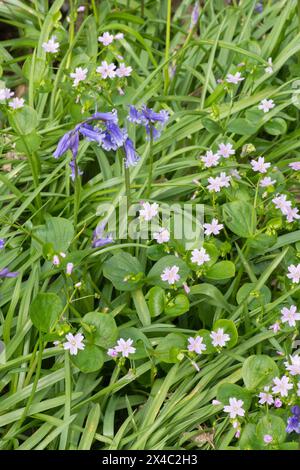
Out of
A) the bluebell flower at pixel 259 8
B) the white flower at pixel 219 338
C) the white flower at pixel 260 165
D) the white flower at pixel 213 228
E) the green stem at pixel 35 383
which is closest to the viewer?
the green stem at pixel 35 383

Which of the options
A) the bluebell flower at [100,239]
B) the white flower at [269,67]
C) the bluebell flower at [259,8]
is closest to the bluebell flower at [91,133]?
the bluebell flower at [100,239]

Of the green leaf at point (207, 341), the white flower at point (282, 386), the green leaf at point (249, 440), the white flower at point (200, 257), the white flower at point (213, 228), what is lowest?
the green leaf at point (249, 440)

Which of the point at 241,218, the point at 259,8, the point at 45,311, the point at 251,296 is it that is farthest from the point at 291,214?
the point at 259,8

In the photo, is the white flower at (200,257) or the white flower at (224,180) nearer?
the white flower at (200,257)

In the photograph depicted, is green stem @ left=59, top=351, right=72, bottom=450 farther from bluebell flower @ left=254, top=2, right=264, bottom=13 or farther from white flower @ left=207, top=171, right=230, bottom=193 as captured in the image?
bluebell flower @ left=254, top=2, right=264, bottom=13

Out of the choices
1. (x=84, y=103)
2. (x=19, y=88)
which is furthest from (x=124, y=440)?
(x=19, y=88)

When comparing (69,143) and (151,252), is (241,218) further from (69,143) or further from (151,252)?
(69,143)

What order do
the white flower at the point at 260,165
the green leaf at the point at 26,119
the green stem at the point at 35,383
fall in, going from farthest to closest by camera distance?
the green leaf at the point at 26,119
the white flower at the point at 260,165
the green stem at the point at 35,383

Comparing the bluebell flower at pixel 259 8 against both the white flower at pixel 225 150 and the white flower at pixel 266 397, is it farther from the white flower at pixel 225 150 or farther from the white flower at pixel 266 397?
the white flower at pixel 266 397
